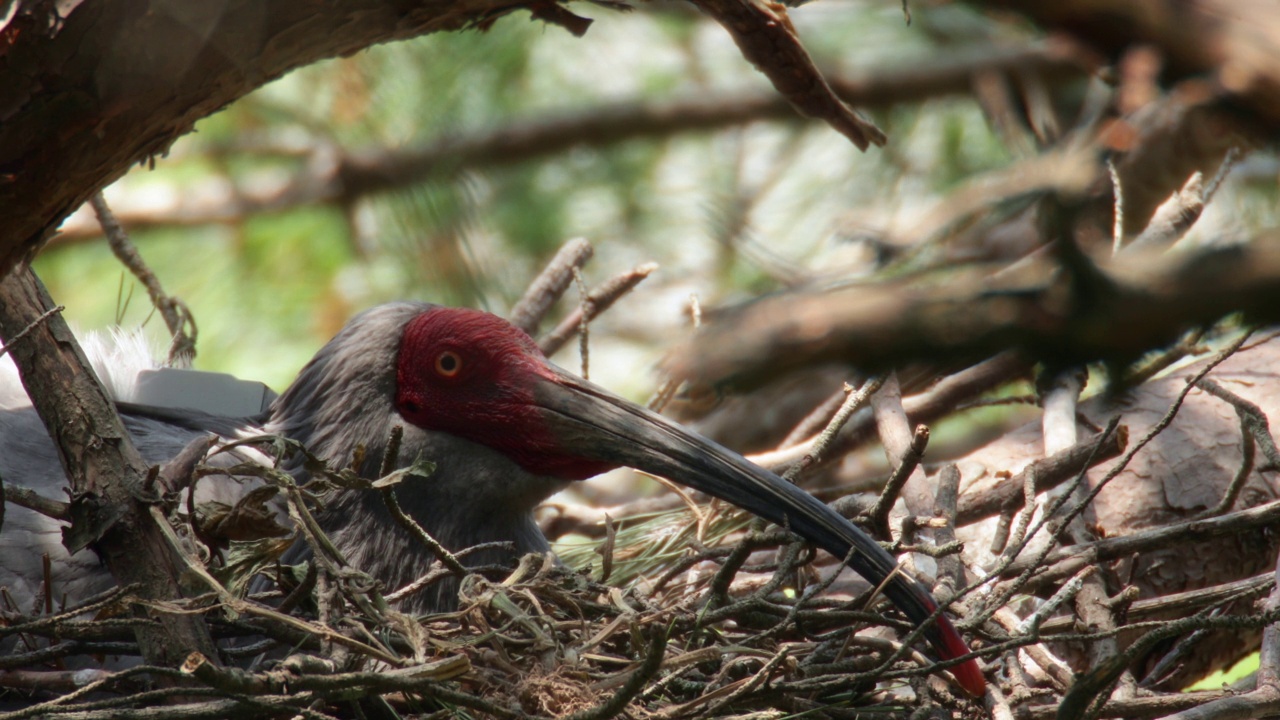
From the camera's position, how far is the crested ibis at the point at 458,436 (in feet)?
9.41

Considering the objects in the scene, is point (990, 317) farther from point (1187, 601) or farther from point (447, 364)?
point (447, 364)

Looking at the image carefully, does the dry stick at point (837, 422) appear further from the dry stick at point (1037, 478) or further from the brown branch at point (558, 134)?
the brown branch at point (558, 134)

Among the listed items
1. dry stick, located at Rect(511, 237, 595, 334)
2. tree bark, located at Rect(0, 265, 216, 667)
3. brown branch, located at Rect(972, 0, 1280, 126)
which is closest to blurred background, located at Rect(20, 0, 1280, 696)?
dry stick, located at Rect(511, 237, 595, 334)

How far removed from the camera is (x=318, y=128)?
584cm

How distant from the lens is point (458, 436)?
3074 millimetres

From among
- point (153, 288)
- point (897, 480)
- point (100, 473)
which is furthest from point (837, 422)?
point (153, 288)

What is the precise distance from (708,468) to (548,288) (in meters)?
1.45

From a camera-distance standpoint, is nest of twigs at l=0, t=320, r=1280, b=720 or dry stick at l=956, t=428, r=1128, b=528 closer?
nest of twigs at l=0, t=320, r=1280, b=720

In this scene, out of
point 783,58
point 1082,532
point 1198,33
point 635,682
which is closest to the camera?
point 1198,33

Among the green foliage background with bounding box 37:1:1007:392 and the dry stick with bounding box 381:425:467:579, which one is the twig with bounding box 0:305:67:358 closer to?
the dry stick with bounding box 381:425:467:579

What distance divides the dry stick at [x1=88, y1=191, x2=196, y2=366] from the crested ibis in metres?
0.89

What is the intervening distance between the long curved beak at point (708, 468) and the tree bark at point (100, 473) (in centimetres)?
107

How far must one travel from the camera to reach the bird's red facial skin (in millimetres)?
3014

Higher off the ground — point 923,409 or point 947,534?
point 923,409
